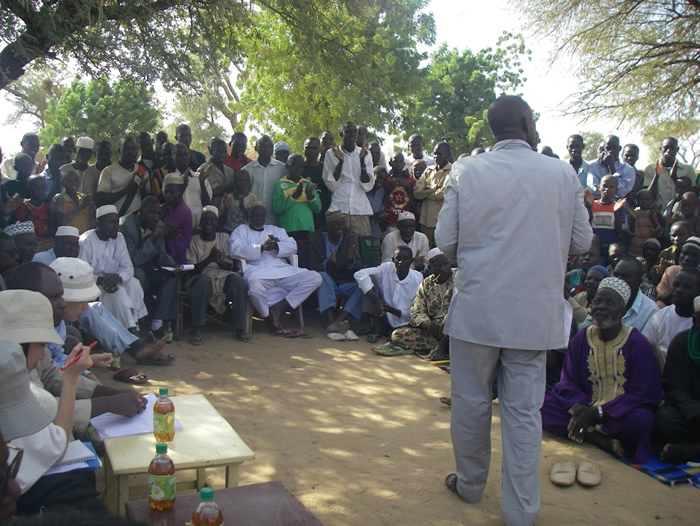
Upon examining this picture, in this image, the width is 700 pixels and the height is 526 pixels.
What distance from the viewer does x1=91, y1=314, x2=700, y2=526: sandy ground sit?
4.11 m

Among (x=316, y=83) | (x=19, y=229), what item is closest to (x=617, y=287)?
(x=19, y=229)

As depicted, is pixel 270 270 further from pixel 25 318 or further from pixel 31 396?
pixel 31 396

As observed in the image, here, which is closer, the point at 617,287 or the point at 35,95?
the point at 617,287

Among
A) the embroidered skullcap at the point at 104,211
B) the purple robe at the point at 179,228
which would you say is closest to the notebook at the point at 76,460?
the embroidered skullcap at the point at 104,211

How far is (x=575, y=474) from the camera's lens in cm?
465

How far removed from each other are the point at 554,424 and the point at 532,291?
7.22 feet

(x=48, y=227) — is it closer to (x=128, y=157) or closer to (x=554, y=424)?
(x=128, y=157)

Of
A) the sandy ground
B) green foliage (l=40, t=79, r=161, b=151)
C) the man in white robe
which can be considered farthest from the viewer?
green foliage (l=40, t=79, r=161, b=151)

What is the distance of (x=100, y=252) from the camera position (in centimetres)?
712

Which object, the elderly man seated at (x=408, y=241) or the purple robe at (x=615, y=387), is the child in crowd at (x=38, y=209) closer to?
the elderly man seated at (x=408, y=241)

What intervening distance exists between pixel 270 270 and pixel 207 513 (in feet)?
19.5

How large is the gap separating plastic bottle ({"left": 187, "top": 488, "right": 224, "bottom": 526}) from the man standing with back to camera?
1.74 meters

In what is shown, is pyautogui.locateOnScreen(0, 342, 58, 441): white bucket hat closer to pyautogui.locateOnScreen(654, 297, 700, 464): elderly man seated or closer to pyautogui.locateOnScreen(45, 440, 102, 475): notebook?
pyautogui.locateOnScreen(45, 440, 102, 475): notebook

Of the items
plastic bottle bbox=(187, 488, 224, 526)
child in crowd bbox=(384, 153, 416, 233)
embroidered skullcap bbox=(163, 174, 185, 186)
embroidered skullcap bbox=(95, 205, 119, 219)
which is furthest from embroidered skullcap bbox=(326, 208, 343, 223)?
plastic bottle bbox=(187, 488, 224, 526)
